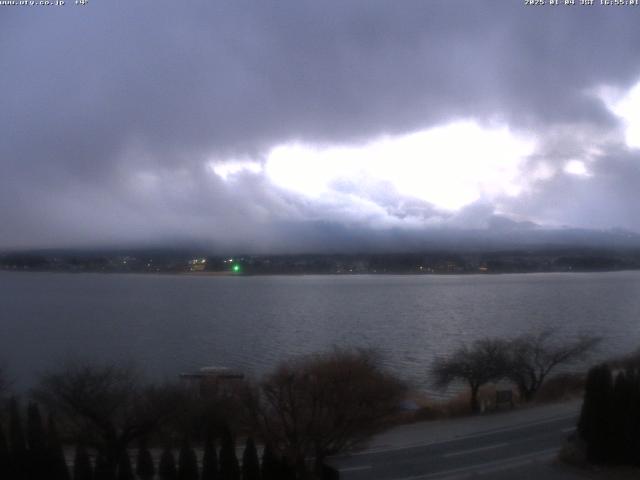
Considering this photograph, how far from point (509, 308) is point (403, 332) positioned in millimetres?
24888

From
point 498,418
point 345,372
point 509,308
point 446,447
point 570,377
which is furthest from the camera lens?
point 509,308

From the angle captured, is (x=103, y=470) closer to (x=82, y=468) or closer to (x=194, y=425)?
(x=82, y=468)

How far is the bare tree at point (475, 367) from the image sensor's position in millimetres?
24844

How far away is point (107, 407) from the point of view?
41.1 feet

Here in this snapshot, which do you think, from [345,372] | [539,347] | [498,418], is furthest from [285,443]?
[539,347]

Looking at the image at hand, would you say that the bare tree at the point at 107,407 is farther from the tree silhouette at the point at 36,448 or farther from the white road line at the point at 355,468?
the white road line at the point at 355,468

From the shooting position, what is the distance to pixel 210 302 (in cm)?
7944

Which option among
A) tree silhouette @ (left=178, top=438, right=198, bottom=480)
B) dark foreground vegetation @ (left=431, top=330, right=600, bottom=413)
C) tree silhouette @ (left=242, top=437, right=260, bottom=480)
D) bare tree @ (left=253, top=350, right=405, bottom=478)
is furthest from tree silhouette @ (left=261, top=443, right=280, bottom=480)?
dark foreground vegetation @ (left=431, top=330, right=600, bottom=413)

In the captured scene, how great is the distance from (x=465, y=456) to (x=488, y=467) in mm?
1217

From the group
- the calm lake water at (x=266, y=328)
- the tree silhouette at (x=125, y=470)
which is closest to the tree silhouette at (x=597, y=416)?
the tree silhouette at (x=125, y=470)

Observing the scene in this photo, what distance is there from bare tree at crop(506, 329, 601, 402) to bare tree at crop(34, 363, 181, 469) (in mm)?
16277

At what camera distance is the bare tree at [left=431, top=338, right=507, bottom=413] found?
978 inches

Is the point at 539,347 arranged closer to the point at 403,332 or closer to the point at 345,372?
the point at 345,372

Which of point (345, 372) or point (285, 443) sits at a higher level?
point (345, 372)
